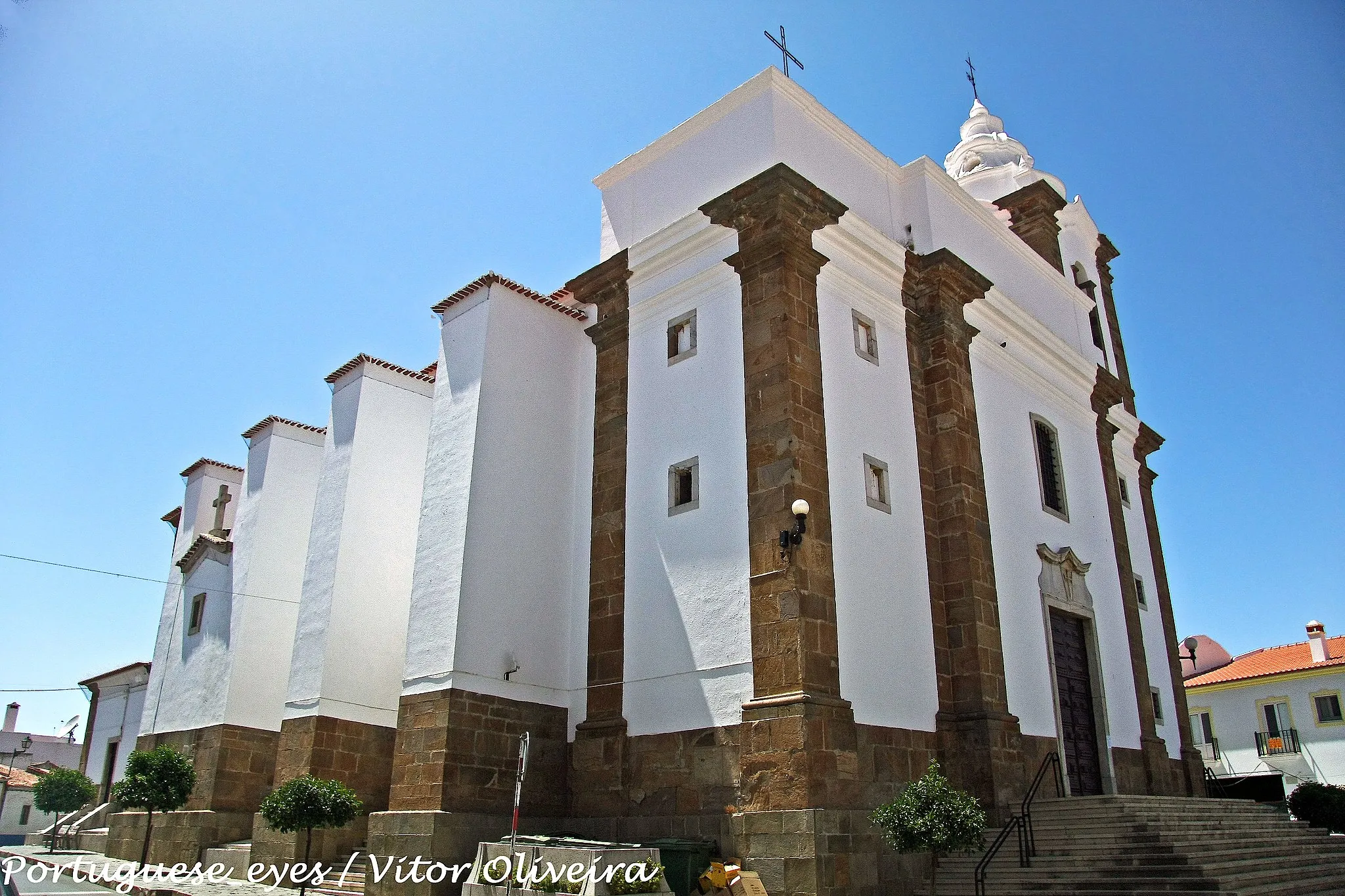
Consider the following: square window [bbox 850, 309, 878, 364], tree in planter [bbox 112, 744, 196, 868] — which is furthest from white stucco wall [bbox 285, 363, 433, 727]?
square window [bbox 850, 309, 878, 364]

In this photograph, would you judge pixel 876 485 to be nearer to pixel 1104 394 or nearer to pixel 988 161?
pixel 1104 394

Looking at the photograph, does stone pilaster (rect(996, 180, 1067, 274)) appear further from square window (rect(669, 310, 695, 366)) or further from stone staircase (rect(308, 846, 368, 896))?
stone staircase (rect(308, 846, 368, 896))

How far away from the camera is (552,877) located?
34.8ft

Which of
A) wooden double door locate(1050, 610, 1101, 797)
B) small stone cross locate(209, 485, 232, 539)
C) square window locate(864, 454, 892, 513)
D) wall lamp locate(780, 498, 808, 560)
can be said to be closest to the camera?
wall lamp locate(780, 498, 808, 560)

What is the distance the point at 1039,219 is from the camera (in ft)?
72.8

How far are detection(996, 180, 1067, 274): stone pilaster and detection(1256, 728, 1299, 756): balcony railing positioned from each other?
1889 centimetres

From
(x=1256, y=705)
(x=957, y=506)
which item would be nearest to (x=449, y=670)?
(x=957, y=506)

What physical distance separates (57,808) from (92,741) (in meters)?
2.08

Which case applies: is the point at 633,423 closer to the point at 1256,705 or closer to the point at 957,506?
the point at 957,506

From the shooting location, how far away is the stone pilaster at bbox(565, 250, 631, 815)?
13930 mm

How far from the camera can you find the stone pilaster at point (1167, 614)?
20.0 meters

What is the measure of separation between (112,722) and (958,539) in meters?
25.3

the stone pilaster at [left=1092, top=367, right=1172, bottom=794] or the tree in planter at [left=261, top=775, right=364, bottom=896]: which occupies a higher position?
the stone pilaster at [left=1092, top=367, right=1172, bottom=794]

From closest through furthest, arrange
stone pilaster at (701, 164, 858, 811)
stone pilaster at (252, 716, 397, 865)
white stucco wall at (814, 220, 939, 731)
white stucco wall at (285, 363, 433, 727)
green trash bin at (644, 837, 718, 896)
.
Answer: green trash bin at (644, 837, 718, 896) → stone pilaster at (701, 164, 858, 811) → white stucco wall at (814, 220, 939, 731) → stone pilaster at (252, 716, 397, 865) → white stucco wall at (285, 363, 433, 727)
